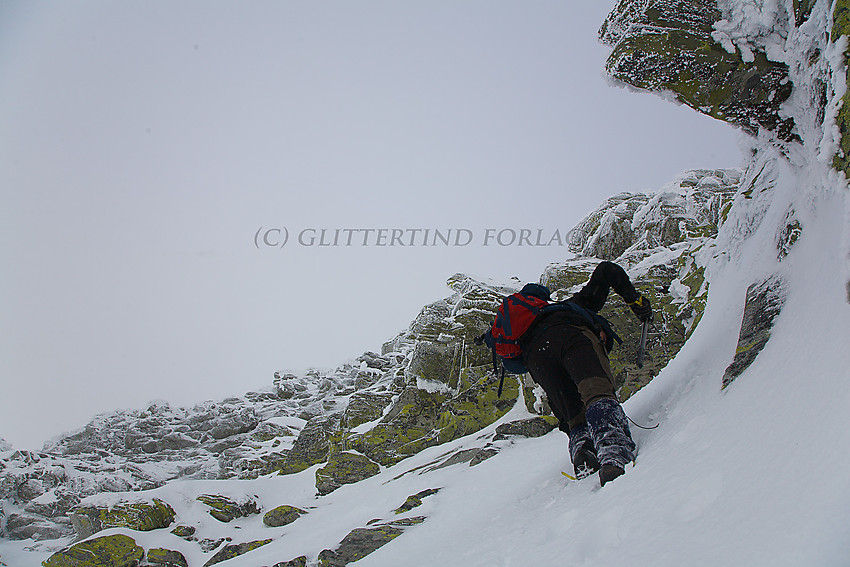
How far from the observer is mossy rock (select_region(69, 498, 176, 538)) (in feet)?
Result: 53.5

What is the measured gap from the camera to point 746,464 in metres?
2.26

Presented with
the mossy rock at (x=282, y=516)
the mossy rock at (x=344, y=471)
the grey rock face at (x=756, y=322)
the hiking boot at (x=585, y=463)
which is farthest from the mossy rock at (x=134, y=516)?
the grey rock face at (x=756, y=322)

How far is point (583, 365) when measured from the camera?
157 inches

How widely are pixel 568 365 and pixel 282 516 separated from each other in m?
15.4

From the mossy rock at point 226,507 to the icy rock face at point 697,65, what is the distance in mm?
20012

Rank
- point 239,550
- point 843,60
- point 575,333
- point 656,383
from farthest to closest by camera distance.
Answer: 1. point 239,550
2. point 656,383
3. point 575,333
4. point 843,60

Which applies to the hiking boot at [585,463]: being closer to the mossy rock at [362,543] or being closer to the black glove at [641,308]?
the black glove at [641,308]

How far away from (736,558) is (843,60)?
2.97 metres

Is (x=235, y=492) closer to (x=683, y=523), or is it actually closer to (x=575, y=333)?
(x=575, y=333)

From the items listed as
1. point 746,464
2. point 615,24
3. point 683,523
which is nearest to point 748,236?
point 615,24

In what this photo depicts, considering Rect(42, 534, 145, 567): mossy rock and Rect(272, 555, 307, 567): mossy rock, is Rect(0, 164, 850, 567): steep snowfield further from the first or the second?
Rect(42, 534, 145, 567): mossy rock

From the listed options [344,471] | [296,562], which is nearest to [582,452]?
[296,562]

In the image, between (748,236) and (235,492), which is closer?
(748,236)

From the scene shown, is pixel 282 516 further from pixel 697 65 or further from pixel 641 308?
pixel 697 65
